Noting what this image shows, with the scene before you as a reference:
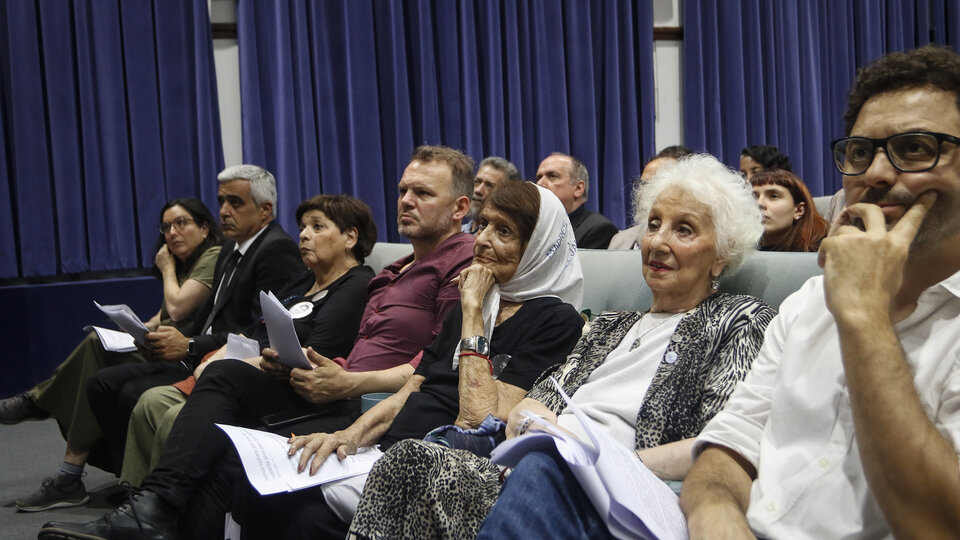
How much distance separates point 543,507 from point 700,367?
577 millimetres

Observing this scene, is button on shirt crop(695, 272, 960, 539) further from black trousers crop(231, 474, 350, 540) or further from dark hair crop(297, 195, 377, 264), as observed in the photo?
dark hair crop(297, 195, 377, 264)

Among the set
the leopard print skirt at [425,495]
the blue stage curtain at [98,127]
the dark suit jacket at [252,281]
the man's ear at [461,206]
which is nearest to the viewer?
the leopard print skirt at [425,495]

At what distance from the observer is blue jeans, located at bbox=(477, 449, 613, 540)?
109 cm

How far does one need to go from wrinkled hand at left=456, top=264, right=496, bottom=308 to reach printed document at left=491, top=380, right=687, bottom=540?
2.69 ft

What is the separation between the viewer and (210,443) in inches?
83.1

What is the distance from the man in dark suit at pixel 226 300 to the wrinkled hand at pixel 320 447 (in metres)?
1.26

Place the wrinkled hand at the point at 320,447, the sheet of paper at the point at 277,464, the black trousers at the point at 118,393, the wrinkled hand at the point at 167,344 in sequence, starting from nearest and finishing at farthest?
1. the sheet of paper at the point at 277,464
2. the wrinkled hand at the point at 320,447
3. the black trousers at the point at 118,393
4. the wrinkled hand at the point at 167,344

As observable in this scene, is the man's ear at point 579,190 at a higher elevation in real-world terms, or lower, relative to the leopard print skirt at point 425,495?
higher

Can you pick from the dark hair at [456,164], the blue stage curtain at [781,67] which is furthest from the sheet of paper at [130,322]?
the blue stage curtain at [781,67]

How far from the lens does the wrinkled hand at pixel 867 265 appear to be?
37.9 inches

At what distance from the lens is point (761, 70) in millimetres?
5395

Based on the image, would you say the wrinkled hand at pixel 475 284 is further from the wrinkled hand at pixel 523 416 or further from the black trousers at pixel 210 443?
the black trousers at pixel 210 443

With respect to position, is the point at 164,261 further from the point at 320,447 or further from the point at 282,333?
the point at 320,447

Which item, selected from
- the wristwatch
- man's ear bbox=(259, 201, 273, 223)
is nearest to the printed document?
the wristwatch
